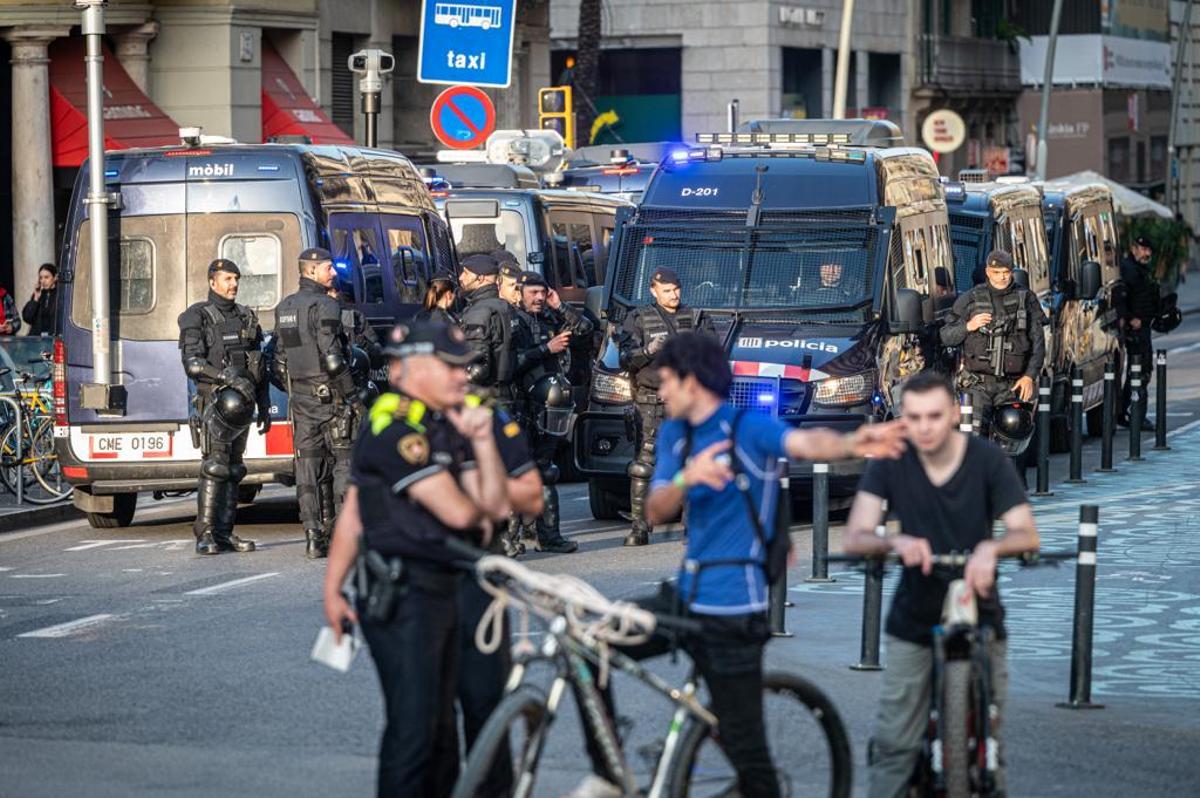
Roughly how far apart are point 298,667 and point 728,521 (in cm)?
468

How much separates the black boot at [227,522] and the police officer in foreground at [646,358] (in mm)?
2441

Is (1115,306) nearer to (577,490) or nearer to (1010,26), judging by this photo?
(577,490)

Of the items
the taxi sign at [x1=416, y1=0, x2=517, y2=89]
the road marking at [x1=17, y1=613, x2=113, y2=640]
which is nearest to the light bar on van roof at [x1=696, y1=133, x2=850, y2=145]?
the taxi sign at [x1=416, y1=0, x2=517, y2=89]

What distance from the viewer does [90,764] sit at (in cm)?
973

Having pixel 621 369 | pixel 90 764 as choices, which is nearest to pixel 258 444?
pixel 621 369

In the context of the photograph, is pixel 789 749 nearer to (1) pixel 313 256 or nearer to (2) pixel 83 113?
(1) pixel 313 256

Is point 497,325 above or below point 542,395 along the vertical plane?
above

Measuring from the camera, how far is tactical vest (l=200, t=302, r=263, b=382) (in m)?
15.8

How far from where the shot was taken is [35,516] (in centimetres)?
1836

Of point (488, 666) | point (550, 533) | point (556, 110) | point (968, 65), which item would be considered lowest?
point (550, 533)

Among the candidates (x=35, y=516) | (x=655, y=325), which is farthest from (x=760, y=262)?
(x=35, y=516)

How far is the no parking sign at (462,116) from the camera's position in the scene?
24969mm

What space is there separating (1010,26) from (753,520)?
205ft

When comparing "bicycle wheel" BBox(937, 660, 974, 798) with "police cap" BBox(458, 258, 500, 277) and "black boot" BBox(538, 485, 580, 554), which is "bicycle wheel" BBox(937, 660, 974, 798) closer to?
"black boot" BBox(538, 485, 580, 554)
